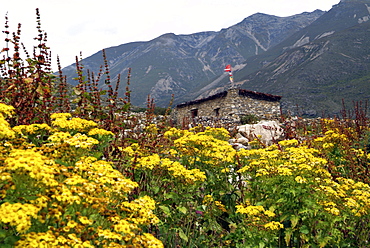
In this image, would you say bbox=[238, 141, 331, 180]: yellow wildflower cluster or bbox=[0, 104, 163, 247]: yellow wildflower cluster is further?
bbox=[238, 141, 331, 180]: yellow wildflower cluster

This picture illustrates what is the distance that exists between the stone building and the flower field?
19.3 m

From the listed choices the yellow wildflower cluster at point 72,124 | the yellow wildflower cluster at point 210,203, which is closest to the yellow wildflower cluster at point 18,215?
the yellow wildflower cluster at point 72,124

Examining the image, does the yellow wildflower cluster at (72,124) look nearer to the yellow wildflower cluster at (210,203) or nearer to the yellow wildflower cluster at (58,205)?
the yellow wildflower cluster at (58,205)

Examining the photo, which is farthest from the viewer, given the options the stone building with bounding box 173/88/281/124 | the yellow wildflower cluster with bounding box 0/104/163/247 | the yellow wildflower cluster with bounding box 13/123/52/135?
the stone building with bounding box 173/88/281/124

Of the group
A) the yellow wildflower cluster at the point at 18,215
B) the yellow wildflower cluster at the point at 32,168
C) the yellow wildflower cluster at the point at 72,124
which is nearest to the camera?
the yellow wildflower cluster at the point at 18,215

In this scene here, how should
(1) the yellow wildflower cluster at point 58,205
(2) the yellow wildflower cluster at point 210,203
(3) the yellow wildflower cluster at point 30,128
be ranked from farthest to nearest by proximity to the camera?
1. (2) the yellow wildflower cluster at point 210,203
2. (3) the yellow wildflower cluster at point 30,128
3. (1) the yellow wildflower cluster at point 58,205

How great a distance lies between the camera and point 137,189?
3980 millimetres

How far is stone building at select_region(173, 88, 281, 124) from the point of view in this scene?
26094mm

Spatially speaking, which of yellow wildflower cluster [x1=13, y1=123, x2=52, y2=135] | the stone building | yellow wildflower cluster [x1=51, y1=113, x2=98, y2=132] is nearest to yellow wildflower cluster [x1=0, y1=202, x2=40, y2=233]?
yellow wildflower cluster [x1=13, y1=123, x2=52, y2=135]

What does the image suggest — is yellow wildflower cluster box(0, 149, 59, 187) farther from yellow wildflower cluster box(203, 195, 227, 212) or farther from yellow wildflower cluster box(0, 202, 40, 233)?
yellow wildflower cluster box(203, 195, 227, 212)

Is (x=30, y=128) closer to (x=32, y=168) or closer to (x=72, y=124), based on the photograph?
(x=72, y=124)

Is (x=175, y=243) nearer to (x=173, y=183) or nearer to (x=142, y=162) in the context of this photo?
(x=173, y=183)

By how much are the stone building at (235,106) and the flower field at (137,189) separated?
19.3 meters

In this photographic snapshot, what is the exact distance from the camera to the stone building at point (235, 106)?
85.6 feet
